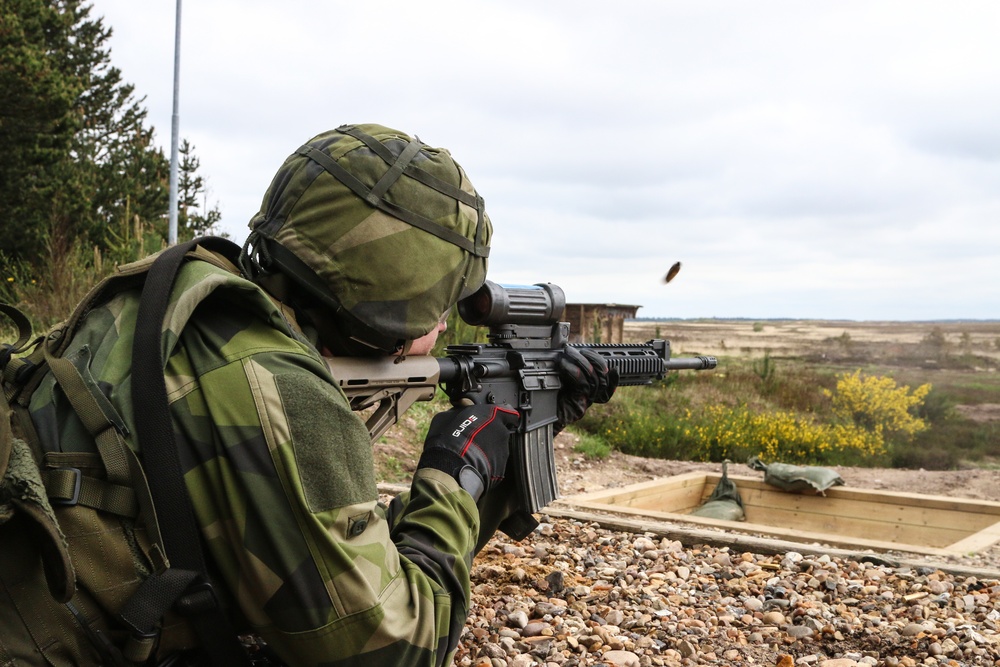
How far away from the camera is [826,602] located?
369 centimetres

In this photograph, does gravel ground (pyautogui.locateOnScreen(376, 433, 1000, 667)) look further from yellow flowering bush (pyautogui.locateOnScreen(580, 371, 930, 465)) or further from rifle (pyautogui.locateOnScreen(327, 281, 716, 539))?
yellow flowering bush (pyautogui.locateOnScreen(580, 371, 930, 465))

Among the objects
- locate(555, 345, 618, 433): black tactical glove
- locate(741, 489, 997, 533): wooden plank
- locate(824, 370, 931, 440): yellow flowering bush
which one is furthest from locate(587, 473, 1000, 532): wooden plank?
locate(824, 370, 931, 440): yellow flowering bush

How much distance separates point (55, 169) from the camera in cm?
1535

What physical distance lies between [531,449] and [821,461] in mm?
8479

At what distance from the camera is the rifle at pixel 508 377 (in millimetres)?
2906

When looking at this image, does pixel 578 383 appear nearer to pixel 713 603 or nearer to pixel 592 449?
pixel 713 603

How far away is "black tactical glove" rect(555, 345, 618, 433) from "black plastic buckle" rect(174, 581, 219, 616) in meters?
2.22

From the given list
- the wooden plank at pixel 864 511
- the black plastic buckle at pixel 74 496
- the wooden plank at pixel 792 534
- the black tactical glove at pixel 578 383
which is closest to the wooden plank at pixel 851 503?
the wooden plank at pixel 864 511

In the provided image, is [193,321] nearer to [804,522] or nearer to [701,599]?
[701,599]

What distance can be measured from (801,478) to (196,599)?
5470 mm

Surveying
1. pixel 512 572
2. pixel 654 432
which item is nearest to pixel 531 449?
pixel 512 572

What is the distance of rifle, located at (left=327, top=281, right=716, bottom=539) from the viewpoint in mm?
2906

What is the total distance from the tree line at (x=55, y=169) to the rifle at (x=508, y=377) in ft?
26.0

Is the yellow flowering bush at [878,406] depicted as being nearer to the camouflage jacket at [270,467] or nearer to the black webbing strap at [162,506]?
the camouflage jacket at [270,467]
